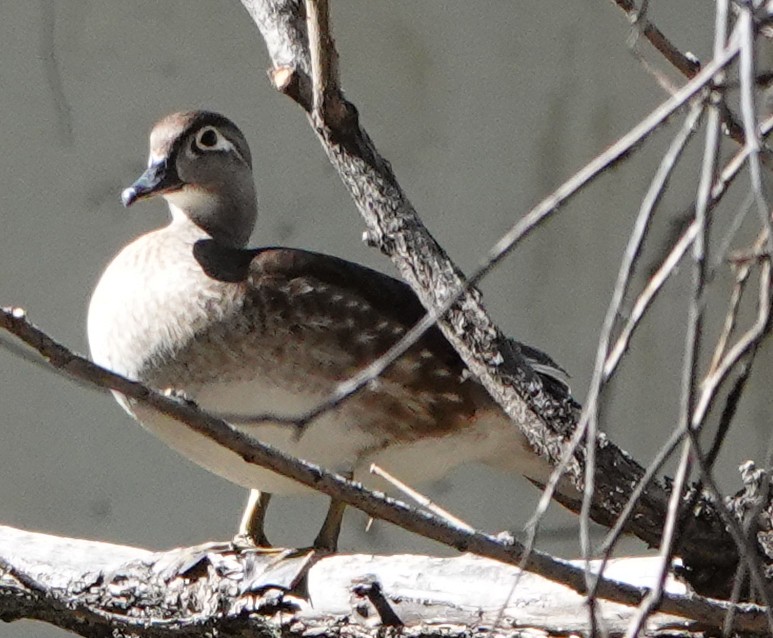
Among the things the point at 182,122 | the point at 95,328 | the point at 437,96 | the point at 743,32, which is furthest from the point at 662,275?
the point at 437,96

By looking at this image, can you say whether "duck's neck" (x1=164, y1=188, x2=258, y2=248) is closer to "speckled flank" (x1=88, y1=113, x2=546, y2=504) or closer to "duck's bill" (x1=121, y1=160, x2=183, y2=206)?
"duck's bill" (x1=121, y1=160, x2=183, y2=206)

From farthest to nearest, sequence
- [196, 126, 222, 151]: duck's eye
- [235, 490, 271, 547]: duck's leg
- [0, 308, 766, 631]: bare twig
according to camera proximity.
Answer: [196, 126, 222, 151]: duck's eye
[235, 490, 271, 547]: duck's leg
[0, 308, 766, 631]: bare twig

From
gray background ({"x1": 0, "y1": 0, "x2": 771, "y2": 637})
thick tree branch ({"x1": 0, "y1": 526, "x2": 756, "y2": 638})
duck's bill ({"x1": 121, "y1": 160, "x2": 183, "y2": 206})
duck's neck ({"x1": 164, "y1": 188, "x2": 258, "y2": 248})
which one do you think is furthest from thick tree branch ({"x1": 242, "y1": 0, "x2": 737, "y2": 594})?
gray background ({"x1": 0, "y1": 0, "x2": 771, "y2": 637})

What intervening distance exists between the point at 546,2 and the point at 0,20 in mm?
869

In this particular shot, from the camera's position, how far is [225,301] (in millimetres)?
1823

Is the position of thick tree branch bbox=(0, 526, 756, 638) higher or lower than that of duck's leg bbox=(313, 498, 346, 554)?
lower

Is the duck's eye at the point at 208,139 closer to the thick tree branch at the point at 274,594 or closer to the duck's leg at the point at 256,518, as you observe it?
the duck's leg at the point at 256,518

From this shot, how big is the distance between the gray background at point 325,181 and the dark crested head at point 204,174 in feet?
0.98

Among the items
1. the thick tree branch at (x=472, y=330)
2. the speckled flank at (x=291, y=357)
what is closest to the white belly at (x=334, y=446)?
the speckled flank at (x=291, y=357)

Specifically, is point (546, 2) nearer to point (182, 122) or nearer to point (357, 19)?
point (357, 19)

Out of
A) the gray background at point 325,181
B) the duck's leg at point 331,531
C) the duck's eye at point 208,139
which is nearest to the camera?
the duck's leg at point 331,531

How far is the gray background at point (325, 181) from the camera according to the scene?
250 centimetres

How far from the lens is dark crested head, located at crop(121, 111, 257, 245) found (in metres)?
2.08

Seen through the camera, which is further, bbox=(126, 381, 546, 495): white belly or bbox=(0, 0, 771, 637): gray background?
bbox=(0, 0, 771, 637): gray background
